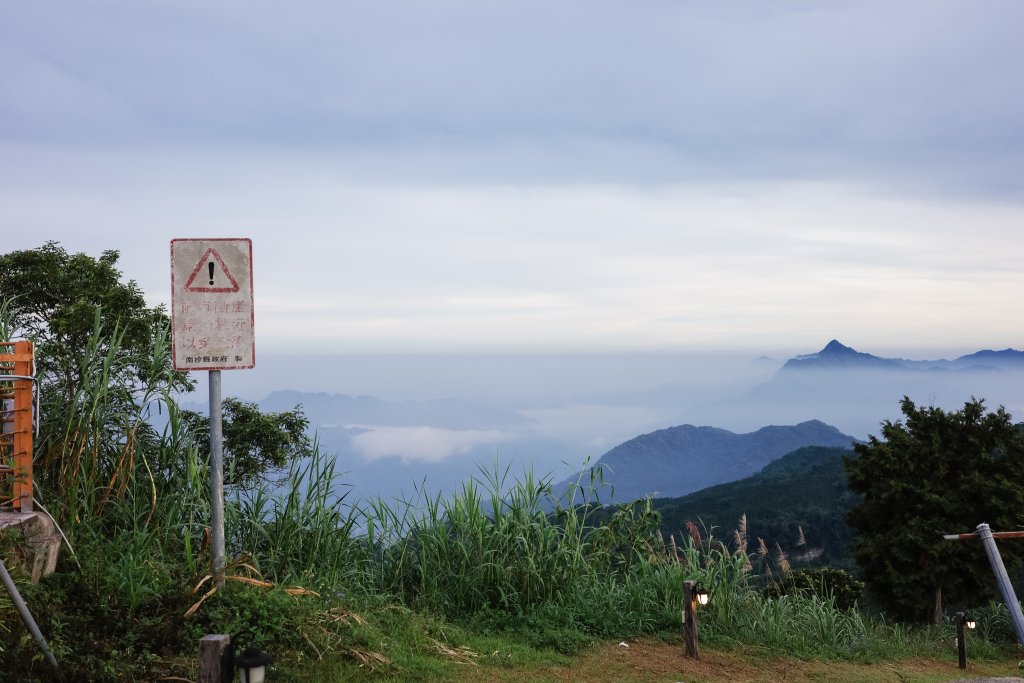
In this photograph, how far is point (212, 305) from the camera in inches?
202

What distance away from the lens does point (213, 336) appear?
5121mm

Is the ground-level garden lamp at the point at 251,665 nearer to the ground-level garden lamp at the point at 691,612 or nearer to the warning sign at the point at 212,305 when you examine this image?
the warning sign at the point at 212,305

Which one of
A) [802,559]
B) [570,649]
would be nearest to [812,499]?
[802,559]

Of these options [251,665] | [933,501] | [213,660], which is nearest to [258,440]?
[213,660]

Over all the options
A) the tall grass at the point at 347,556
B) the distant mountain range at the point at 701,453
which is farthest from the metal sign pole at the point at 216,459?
the distant mountain range at the point at 701,453

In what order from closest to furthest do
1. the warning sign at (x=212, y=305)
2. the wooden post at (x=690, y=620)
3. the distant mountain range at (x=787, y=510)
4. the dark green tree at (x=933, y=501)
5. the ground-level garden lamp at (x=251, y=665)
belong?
the ground-level garden lamp at (x=251, y=665)
the warning sign at (x=212, y=305)
the wooden post at (x=690, y=620)
the dark green tree at (x=933, y=501)
the distant mountain range at (x=787, y=510)

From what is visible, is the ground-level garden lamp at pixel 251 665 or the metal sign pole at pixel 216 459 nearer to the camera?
the ground-level garden lamp at pixel 251 665

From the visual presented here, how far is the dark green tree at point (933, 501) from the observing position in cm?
2245

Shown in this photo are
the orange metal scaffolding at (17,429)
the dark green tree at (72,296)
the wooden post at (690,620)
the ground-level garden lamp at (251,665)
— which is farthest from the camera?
the dark green tree at (72,296)

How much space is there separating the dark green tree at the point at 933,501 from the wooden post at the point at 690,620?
1842cm

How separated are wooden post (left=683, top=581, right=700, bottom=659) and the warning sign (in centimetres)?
397

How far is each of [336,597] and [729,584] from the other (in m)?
3.72

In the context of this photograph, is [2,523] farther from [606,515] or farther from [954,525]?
[954,525]

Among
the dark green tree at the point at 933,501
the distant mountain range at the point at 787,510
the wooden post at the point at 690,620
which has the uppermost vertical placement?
the wooden post at the point at 690,620
